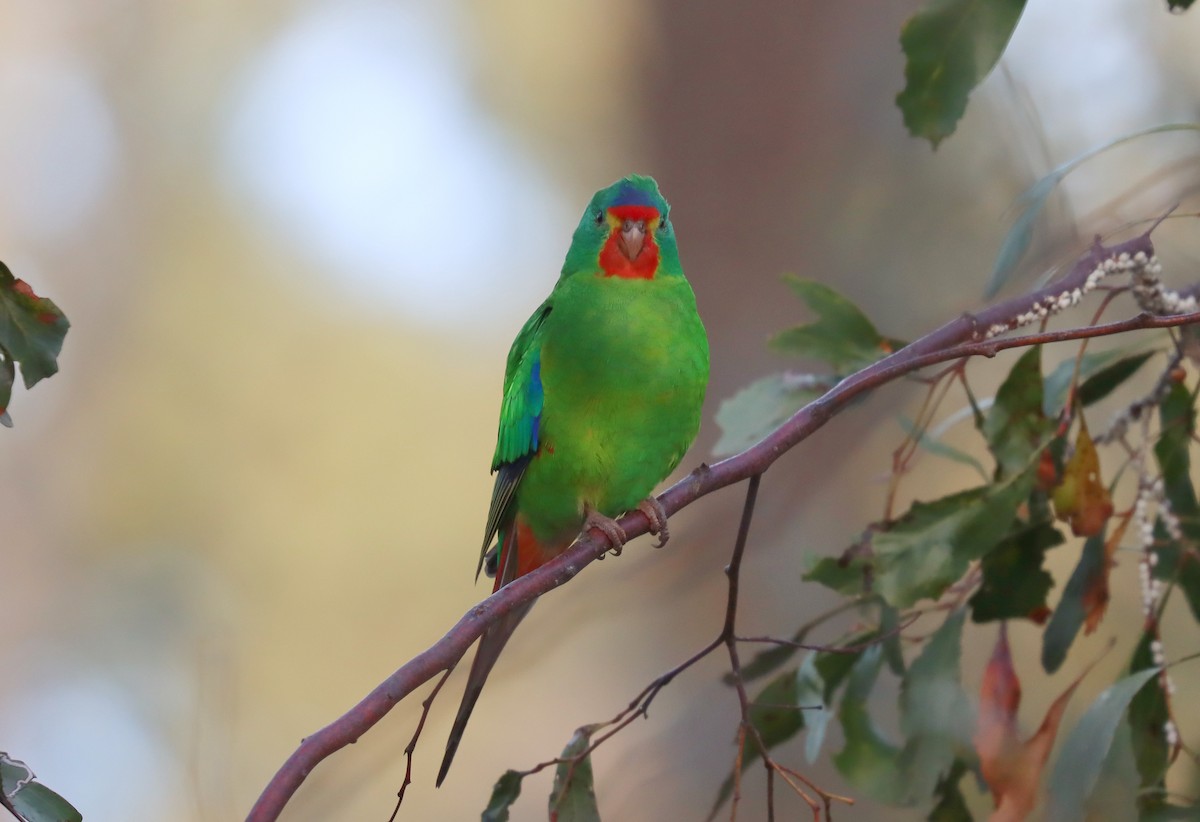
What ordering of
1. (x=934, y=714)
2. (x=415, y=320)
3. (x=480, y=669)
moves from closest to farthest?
(x=480, y=669) < (x=934, y=714) < (x=415, y=320)

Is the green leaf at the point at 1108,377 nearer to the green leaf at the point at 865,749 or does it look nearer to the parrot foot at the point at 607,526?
the green leaf at the point at 865,749

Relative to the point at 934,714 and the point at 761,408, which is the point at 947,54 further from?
the point at 934,714

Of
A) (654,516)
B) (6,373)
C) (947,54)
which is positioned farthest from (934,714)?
(6,373)

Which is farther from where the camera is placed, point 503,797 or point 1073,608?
point 1073,608

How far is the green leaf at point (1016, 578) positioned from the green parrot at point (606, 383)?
1.73ft

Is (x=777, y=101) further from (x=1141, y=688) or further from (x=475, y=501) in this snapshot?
(x=1141, y=688)

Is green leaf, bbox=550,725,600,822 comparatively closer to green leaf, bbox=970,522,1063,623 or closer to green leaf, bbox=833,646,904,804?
green leaf, bbox=833,646,904,804

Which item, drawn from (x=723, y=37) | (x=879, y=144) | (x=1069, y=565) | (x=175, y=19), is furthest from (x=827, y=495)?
(x=175, y=19)

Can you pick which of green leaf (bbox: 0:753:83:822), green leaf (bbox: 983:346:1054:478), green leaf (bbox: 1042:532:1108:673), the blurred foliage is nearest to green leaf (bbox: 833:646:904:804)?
the blurred foliage

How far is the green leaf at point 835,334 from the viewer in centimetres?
169

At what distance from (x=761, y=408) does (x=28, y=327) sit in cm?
113

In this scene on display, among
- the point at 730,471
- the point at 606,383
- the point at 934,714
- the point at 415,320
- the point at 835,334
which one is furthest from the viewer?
the point at 415,320

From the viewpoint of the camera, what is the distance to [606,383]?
56.6 inches

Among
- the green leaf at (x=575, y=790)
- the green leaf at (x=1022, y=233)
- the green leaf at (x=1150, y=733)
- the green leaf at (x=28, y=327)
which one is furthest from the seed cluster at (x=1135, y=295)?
the green leaf at (x=28, y=327)
